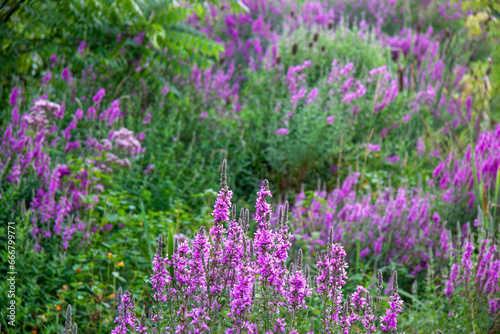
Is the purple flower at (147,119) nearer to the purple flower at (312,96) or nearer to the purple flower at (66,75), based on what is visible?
the purple flower at (66,75)

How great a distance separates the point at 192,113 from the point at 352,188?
162 centimetres

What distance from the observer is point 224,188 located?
70.4 inches

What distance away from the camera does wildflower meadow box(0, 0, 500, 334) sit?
1846 millimetres

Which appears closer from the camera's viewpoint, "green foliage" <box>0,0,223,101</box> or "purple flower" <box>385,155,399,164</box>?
"green foliage" <box>0,0,223,101</box>

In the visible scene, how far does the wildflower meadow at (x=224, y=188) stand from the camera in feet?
6.06

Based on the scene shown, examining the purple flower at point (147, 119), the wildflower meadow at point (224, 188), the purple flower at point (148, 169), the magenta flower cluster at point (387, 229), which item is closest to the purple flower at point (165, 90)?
the wildflower meadow at point (224, 188)

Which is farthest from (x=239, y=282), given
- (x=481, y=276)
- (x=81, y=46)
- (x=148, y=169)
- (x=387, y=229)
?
(x=81, y=46)

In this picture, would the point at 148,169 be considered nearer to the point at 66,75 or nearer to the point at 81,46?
the point at 66,75

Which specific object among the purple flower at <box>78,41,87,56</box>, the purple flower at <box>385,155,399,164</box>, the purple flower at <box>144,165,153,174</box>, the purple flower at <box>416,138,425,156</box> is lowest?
the purple flower at <box>385,155,399,164</box>

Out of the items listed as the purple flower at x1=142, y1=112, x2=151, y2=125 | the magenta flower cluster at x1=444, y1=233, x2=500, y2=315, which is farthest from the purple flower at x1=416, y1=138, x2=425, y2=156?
the magenta flower cluster at x1=444, y1=233, x2=500, y2=315

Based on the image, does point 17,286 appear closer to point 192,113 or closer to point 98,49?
point 98,49

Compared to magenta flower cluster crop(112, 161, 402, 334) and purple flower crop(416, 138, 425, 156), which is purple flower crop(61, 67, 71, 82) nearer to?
magenta flower cluster crop(112, 161, 402, 334)

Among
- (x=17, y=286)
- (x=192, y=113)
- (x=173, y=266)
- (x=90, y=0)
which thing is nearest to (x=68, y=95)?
(x=90, y=0)

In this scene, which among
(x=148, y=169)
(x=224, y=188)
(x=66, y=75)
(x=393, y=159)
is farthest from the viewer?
(x=393, y=159)
